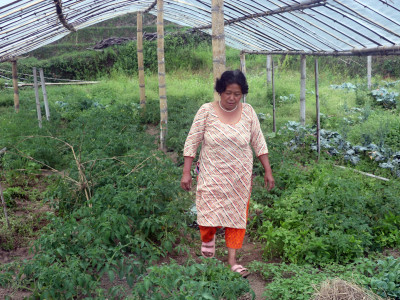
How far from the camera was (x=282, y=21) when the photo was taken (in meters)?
7.34

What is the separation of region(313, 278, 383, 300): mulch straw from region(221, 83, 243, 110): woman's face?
1.57 metres

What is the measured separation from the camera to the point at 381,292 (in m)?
3.01


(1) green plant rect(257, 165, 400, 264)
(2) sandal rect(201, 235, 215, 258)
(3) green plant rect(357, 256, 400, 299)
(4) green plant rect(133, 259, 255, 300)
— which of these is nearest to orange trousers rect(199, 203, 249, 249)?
(2) sandal rect(201, 235, 215, 258)

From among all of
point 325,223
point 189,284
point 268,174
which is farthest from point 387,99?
point 189,284

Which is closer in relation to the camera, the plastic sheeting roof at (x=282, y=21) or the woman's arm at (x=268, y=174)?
the woman's arm at (x=268, y=174)

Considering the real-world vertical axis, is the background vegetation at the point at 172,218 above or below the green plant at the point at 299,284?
above

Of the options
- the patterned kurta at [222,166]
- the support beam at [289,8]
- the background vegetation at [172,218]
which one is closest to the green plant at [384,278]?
the background vegetation at [172,218]

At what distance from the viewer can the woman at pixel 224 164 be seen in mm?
3650

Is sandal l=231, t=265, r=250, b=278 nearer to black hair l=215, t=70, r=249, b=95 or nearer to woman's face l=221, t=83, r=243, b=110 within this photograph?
woman's face l=221, t=83, r=243, b=110

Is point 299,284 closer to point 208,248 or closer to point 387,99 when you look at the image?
point 208,248

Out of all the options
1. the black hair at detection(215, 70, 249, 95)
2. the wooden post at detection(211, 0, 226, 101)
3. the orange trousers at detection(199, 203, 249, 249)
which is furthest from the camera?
the wooden post at detection(211, 0, 226, 101)

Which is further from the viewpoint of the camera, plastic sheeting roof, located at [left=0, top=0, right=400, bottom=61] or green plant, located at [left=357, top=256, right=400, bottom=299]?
plastic sheeting roof, located at [left=0, top=0, right=400, bottom=61]

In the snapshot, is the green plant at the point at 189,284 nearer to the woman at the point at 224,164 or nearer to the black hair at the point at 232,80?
the woman at the point at 224,164

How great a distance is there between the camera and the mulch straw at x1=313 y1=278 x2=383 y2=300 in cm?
289
